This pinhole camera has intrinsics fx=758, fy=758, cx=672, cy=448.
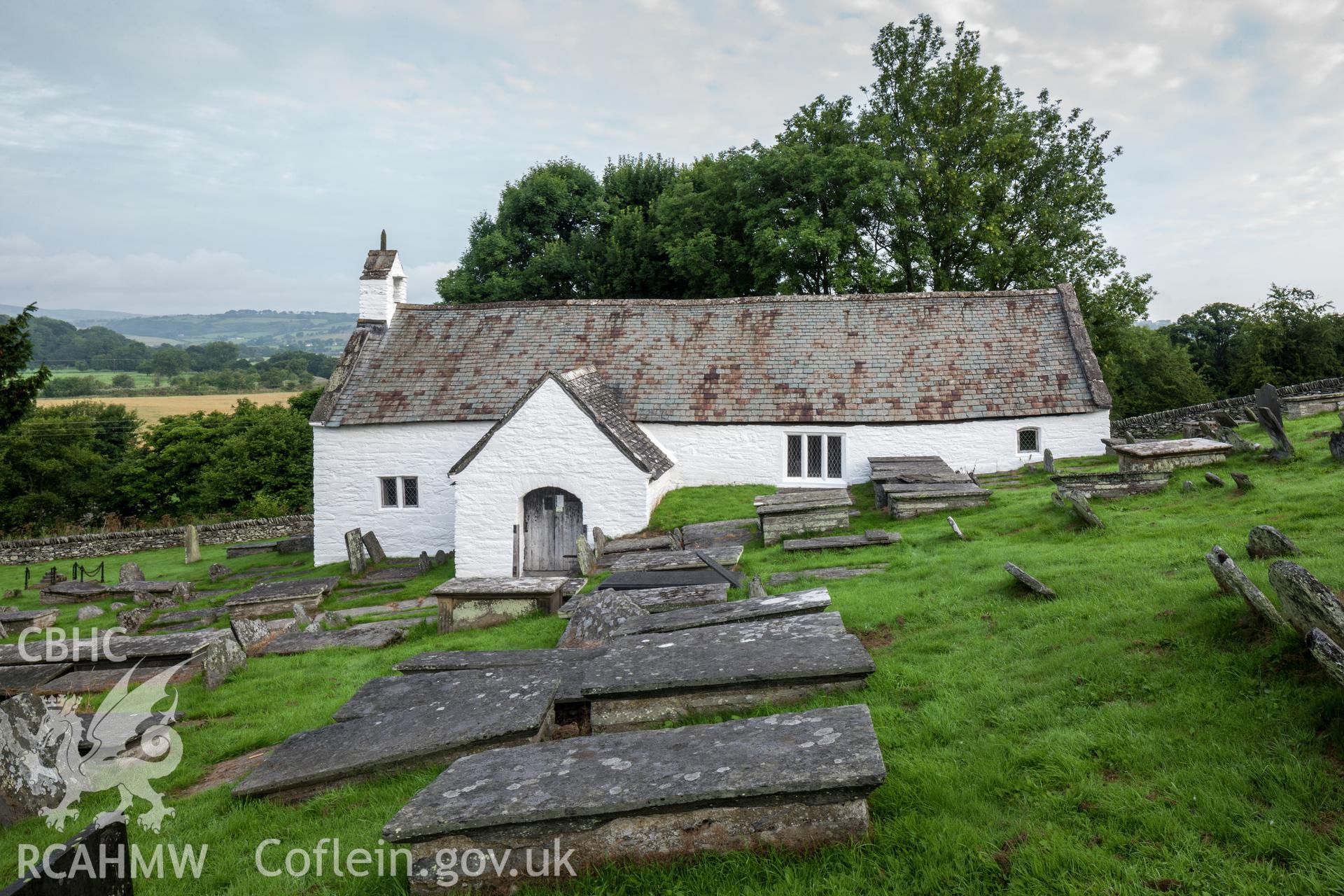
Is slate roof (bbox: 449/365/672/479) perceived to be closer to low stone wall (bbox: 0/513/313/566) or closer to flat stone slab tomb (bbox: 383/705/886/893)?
flat stone slab tomb (bbox: 383/705/886/893)

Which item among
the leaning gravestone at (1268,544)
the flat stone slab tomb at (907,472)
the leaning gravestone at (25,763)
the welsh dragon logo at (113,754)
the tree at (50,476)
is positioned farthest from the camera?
the tree at (50,476)

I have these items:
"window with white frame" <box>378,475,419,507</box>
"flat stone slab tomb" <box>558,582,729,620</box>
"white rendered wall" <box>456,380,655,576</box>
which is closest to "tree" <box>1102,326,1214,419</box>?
"white rendered wall" <box>456,380,655,576</box>

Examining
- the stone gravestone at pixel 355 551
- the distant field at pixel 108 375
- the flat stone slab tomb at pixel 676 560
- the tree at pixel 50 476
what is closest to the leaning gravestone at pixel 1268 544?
the flat stone slab tomb at pixel 676 560

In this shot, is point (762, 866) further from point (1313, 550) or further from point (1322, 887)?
point (1313, 550)

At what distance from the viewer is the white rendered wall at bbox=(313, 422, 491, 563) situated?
80.3 ft

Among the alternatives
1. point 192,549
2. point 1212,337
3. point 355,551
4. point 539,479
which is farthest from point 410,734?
point 1212,337

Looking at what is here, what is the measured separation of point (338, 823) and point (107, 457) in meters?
59.1

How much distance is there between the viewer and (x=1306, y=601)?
5285mm

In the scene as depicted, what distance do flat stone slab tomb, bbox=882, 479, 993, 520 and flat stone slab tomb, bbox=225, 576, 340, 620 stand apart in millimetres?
13387

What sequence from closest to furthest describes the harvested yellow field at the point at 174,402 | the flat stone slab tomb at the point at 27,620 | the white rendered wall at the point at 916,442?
the flat stone slab tomb at the point at 27,620 → the white rendered wall at the point at 916,442 → the harvested yellow field at the point at 174,402

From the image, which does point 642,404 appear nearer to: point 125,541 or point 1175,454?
point 1175,454

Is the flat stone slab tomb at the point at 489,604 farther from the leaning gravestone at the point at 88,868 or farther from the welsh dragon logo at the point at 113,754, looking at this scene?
the leaning gravestone at the point at 88,868

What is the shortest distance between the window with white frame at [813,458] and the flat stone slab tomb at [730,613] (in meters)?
14.8

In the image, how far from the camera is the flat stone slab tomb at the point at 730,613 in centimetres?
840
